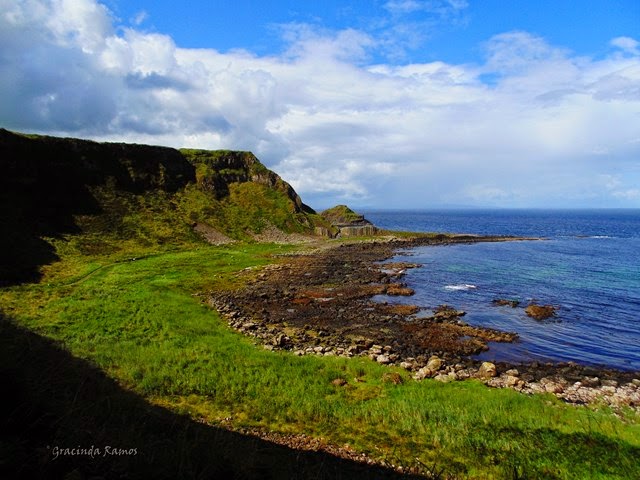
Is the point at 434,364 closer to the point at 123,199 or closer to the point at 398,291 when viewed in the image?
the point at 398,291

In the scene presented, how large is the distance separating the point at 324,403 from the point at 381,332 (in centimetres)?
1603

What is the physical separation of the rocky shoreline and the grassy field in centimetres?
215

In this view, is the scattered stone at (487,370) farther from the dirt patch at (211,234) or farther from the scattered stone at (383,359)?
the dirt patch at (211,234)

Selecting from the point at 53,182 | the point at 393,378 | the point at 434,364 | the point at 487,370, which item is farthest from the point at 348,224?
the point at 393,378

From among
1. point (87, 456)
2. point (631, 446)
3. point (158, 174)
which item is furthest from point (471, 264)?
point (158, 174)

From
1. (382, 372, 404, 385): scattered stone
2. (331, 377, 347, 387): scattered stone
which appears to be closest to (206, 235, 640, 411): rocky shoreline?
(382, 372, 404, 385): scattered stone

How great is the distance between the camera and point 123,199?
294ft

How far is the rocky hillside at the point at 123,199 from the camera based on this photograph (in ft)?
221

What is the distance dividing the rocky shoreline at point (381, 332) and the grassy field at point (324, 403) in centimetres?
215

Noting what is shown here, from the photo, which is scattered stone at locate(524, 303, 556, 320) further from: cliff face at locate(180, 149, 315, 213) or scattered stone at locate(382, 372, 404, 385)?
cliff face at locate(180, 149, 315, 213)

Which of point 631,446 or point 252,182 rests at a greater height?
point 252,182

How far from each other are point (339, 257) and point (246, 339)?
159 ft

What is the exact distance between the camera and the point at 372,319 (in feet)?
123

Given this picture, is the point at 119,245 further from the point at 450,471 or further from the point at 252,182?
the point at 450,471
